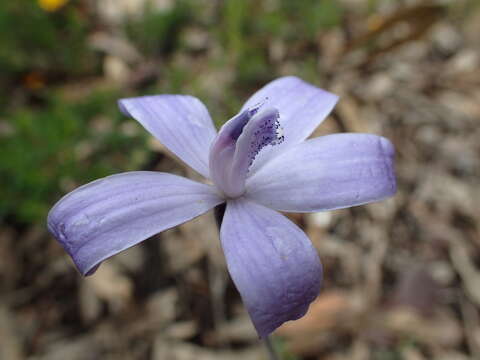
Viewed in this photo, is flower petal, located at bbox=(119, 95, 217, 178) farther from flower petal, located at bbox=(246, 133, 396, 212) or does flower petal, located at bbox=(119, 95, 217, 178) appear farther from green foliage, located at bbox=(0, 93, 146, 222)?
green foliage, located at bbox=(0, 93, 146, 222)

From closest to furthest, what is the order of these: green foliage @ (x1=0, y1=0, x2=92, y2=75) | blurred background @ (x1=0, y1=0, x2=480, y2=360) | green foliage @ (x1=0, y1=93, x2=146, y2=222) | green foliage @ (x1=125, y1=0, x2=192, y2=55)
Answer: blurred background @ (x1=0, y1=0, x2=480, y2=360) < green foliage @ (x1=0, y1=93, x2=146, y2=222) < green foliage @ (x1=0, y1=0, x2=92, y2=75) < green foliage @ (x1=125, y1=0, x2=192, y2=55)

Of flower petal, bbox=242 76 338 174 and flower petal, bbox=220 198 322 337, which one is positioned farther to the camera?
flower petal, bbox=242 76 338 174

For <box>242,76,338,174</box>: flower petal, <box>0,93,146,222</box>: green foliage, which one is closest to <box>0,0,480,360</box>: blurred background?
<box>0,93,146,222</box>: green foliage

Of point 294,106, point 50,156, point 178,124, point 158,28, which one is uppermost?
point 178,124

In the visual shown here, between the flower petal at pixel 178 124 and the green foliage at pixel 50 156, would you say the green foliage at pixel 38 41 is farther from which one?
the flower petal at pixel 178 124

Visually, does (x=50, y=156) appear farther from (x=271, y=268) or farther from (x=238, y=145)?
(x=271, y=268)

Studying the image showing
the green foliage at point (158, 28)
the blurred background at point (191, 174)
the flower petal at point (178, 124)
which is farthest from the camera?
the green foliage at point (158, 28)

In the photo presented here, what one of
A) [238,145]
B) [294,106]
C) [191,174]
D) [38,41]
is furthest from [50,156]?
[238,145]

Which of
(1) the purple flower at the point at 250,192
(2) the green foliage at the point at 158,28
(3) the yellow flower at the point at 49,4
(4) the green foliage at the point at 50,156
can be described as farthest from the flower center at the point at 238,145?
(3) the yellow flower at the point at 49,4
